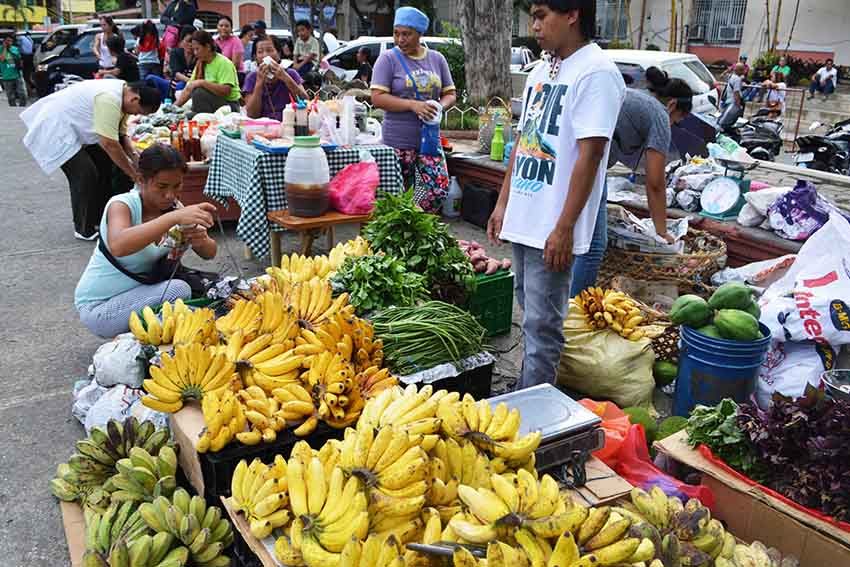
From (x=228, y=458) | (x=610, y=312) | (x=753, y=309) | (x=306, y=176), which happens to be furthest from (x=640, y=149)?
(x=228, y=458)

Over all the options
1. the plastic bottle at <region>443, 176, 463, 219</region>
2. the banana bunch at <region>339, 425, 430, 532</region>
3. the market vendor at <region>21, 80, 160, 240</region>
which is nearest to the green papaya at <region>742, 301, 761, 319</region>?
the banana bunch at <region>339, 425, 430, 532</region>

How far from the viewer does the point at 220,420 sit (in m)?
2.69

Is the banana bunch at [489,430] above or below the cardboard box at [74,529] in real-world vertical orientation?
above

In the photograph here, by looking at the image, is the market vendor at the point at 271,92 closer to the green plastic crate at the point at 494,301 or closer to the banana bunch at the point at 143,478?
the green plastic crate at the point at 494,301

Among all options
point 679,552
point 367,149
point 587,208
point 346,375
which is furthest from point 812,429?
point 367,149

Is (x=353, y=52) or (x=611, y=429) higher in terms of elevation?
(x=353, y=52)

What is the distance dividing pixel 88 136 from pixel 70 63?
13.7 m

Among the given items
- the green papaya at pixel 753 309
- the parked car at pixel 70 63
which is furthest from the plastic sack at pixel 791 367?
the parked car at pixel 70 63

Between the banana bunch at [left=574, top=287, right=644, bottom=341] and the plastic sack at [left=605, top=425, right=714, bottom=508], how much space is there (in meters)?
1.04

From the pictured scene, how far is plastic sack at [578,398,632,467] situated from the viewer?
307 centimetres

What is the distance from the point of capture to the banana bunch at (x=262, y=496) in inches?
85.9

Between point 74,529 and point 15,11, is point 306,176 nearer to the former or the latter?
point 74,529

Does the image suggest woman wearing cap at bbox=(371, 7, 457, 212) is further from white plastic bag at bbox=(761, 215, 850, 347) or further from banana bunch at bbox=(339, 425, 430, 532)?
banana bunch at bbox=(339, 425, 430, 532)

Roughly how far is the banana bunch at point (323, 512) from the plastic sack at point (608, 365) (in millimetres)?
2306
